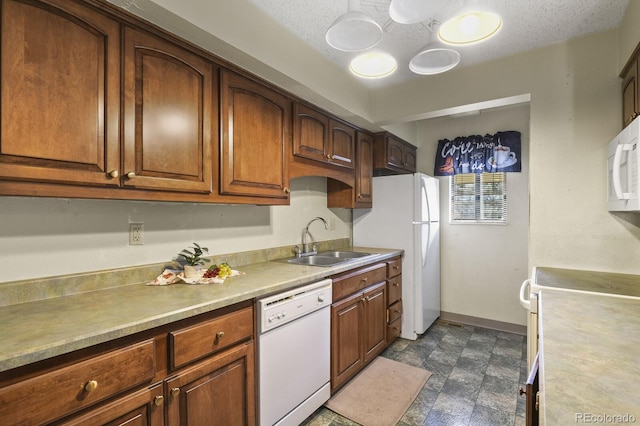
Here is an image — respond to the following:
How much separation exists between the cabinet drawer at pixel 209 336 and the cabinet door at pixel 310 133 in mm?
1234

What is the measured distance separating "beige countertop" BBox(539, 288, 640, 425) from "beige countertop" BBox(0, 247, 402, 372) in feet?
3.79

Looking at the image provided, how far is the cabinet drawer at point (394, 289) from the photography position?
2.94m

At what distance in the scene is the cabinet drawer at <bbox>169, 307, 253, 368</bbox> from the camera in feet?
4.00

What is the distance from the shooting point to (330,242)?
313 cm

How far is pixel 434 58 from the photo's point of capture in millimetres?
1667

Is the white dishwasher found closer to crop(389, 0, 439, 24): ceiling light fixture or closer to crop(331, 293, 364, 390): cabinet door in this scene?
crop(331, 293, 364, 390): cabinet door

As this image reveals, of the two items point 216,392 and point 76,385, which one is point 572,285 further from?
point 76,385

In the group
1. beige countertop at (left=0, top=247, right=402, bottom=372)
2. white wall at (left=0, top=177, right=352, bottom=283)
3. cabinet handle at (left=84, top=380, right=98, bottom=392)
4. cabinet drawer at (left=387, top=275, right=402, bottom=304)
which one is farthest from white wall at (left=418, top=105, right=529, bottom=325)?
cabinet handle at (left=84, top=380, right=98, bottom=392)

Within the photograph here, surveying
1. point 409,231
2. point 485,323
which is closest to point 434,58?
point 409,231

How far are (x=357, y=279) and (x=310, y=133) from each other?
1.18 meters

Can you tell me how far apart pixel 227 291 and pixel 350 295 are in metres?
1.10

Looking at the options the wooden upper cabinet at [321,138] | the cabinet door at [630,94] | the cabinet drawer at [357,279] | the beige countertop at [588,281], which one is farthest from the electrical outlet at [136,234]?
the cabinet door at [630,94]

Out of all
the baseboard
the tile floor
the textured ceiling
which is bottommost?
the tile floor

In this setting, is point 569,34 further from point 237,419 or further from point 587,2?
point 237,419
